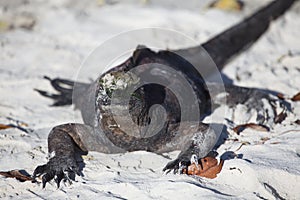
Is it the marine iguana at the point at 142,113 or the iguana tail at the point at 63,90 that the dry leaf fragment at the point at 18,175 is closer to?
the marine iguana at the point at 142,113

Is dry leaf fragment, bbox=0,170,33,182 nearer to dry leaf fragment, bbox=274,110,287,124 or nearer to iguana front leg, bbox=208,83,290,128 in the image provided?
iguana front leg, bbox=208,83,290,128

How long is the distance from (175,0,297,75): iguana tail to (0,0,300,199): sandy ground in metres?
0.12

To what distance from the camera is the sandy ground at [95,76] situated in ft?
10.2

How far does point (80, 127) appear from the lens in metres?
3.76

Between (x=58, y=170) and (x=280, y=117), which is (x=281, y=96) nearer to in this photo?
(x=280, y=117)

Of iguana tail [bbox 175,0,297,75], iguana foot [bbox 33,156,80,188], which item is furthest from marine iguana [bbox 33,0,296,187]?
iguana tail [bbox 175,0,297,75]

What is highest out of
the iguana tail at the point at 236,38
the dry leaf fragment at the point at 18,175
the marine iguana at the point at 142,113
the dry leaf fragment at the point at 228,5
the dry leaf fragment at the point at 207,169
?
the dry leaf fragment at the point at 228,5

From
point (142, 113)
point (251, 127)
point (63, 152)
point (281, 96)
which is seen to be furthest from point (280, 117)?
point (63, 152)

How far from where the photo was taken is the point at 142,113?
3279 millimetres

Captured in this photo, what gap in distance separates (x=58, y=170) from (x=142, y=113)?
0.76 meters

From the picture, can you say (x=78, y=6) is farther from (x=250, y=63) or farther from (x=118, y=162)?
(x=118, y=162)

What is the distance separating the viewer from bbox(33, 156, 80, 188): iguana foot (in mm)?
3277

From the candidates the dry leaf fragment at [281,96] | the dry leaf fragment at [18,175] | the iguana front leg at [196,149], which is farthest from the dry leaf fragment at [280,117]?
the dry leaf fragment at [18,175]

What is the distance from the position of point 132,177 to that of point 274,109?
5.85ft
